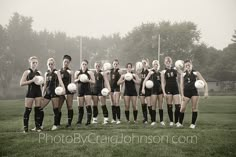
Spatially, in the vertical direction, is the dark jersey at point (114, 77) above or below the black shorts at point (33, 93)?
above

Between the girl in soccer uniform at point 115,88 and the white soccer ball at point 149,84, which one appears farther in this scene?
the girl in soccer uniform at point 115,88

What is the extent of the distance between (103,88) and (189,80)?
11.5ft

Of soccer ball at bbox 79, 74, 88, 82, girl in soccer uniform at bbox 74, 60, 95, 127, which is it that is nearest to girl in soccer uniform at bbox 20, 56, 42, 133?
soccer ball at bbox 79, 74, 88, 82

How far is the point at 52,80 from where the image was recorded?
10023 mm

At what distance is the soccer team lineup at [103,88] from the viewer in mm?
9516

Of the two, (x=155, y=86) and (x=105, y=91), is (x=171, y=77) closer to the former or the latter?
(x=155, y=86)

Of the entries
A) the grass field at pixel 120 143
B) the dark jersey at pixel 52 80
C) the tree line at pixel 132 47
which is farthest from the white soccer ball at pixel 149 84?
the tree line at pixel 132 47

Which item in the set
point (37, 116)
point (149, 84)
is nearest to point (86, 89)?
point (37, 116)

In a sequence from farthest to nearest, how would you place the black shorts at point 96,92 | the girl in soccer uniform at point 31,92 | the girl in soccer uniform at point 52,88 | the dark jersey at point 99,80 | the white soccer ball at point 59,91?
the dark jersey at point 99,80
the black shorts at point 96,92
the girl in soccer uniform at point 52,88
the white soccer ball at point 59,91
the girl in soccer uniform at point 31,92

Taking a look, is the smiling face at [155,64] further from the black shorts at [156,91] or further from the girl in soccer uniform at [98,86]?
the girl in soccer uniform at [98,86]

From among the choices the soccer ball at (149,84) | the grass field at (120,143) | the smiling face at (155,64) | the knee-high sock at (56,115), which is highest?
the smiling face at (155,64)

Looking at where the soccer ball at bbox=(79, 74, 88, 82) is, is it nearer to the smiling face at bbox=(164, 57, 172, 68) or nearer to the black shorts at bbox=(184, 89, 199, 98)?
the smiling face at bbox=(164, 57, 172, 68)

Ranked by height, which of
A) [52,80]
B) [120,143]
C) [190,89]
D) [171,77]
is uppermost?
[171,77]

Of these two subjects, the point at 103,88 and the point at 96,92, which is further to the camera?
the point at 103,88
